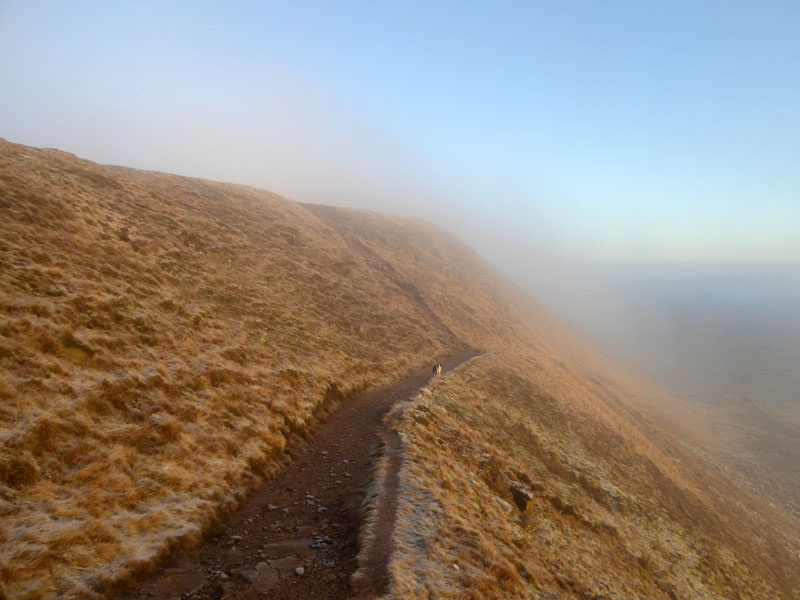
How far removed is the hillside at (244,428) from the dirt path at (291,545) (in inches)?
24.5

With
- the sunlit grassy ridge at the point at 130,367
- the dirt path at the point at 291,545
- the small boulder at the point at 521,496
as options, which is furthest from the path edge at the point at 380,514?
the small boulder at the point at 521,496

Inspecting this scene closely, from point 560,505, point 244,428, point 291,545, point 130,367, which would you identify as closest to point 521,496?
point 560,505

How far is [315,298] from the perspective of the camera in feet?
115

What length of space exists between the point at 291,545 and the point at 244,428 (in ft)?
20.7

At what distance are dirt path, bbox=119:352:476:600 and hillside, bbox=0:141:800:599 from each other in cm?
62

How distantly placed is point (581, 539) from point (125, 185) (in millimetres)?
42162

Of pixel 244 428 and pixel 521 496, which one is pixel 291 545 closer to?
pixel 244 428

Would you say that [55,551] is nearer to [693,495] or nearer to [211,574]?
[211,574]

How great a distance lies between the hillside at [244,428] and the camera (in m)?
9.12

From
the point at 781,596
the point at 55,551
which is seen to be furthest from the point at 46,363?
the point at 781,596

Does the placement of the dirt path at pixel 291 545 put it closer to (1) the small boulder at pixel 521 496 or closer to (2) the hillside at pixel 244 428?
(2) the hillside at pixel 244 428

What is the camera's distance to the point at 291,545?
386 inches

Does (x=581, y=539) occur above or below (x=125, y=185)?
below

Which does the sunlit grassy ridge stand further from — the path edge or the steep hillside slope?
the steep hillside slope
